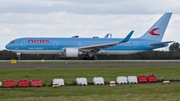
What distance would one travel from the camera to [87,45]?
211ft

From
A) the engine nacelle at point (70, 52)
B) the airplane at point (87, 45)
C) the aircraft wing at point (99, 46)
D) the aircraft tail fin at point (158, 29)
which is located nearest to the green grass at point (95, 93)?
the aircraft wing at point (99, 46)

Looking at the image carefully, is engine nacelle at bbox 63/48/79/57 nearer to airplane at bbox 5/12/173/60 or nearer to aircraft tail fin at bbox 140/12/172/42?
airplane at bbox 5/12/173/60

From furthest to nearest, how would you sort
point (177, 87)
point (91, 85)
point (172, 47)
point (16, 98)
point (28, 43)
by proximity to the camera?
point (172, 47) < point (28, 43) < point (91, 85) < point (177, 87) < point (16, 98)

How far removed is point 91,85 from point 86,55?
36520mm

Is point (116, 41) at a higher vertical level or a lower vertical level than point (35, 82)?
higher

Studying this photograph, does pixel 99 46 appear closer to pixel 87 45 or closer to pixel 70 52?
pixel 87 45

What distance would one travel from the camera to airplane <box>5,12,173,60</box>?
Result: 62250 millimetres

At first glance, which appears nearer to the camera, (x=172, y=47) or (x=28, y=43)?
(x=28, y=43)

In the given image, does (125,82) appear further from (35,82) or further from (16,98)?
(16,98)

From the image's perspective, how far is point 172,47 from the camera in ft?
382

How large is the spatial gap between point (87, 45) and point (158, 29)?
497 inches

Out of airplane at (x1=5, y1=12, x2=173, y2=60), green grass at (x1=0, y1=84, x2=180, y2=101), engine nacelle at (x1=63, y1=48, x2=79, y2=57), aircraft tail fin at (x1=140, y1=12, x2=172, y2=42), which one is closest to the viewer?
green grass at (x1=0, y1=84, x2=180, y2=101)

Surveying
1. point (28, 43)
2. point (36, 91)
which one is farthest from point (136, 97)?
point (28, 43)

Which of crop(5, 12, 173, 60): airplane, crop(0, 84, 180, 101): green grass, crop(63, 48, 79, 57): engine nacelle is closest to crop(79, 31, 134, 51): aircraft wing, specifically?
crop(5, 12, 173, 60): airplane
